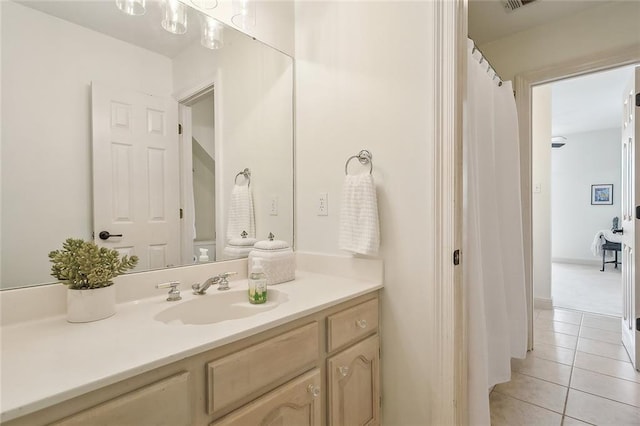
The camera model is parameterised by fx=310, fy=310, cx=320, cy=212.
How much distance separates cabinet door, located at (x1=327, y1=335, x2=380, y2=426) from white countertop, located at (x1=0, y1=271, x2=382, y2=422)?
255 millimetres

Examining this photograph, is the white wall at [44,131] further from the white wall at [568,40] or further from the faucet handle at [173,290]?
the white wall at [568,40]

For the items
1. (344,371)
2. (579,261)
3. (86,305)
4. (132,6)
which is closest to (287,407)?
(344,371)

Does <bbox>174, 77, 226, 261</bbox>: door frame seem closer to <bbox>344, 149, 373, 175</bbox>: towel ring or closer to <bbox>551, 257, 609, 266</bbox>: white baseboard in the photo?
<bbox>344, 149, 373, 175</bbox>: towel ring

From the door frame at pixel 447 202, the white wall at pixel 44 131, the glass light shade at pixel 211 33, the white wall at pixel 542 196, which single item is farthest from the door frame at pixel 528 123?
the white wall at pixel 44 131

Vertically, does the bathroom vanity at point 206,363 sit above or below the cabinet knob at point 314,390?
above

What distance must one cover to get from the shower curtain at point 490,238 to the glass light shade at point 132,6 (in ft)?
4.46

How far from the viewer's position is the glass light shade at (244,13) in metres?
1.49

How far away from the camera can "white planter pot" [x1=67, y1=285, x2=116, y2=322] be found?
0.91 metres

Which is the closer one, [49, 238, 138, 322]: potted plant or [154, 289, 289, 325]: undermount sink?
[49, 238, 138, 322]: potted plant

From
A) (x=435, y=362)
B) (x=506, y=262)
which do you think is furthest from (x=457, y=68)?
(x=506, y=262)

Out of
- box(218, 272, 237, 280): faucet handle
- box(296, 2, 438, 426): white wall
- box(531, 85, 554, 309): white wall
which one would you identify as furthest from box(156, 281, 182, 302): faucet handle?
box(531, 85, 554, 309): white wall

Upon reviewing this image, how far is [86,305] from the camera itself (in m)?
0.91

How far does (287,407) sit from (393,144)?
1062 millimetres

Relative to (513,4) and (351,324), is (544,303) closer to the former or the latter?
(513,4)
